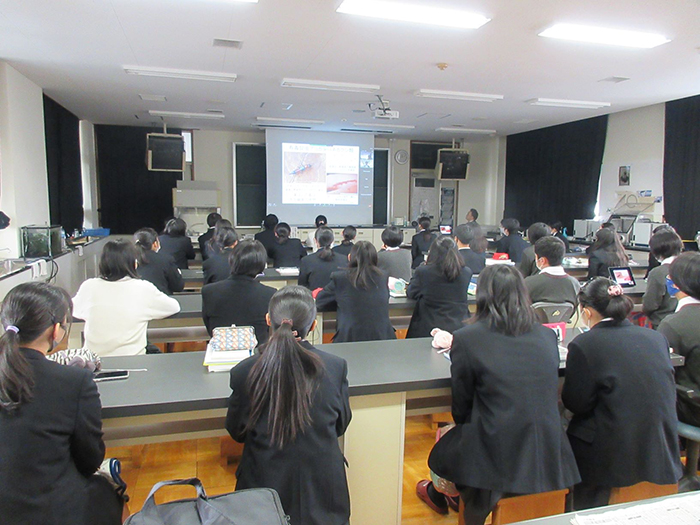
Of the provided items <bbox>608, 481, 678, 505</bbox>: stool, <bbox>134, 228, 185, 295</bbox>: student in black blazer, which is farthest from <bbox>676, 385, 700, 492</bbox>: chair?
<bbox>134, 228, 185, 295</bbox>: student in black blazer

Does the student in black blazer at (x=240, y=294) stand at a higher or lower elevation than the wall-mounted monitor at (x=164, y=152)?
lower

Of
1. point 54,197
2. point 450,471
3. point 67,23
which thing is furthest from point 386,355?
point 54,197

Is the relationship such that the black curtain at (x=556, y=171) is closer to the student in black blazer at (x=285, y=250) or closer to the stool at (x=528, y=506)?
the student in black blazer at (x=285, y=250)

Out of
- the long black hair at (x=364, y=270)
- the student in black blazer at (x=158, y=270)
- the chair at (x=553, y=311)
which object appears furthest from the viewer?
the student in black blazer at (x=158, y=270)

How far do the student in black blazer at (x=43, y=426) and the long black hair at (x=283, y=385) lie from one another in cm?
45

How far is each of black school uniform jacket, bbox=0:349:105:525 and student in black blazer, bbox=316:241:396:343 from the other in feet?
5.65

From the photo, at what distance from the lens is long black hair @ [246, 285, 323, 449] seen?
1.38 m

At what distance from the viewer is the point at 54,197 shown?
607 cm

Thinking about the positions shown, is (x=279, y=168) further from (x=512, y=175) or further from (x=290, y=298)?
(x=290, y=298)

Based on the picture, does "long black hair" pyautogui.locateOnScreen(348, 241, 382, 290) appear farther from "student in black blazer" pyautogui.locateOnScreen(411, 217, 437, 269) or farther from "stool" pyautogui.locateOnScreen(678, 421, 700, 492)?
"student in black blazer" pyautogui.locateOnScreen(411, 217, 437, 269)

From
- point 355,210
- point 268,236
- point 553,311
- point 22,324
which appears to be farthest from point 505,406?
point 355,210

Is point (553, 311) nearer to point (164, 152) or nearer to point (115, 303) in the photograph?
point (115, 303)

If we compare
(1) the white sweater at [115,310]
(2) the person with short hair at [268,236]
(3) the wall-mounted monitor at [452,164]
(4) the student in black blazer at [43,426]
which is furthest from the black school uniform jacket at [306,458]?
(3) the wall-mounted monitor at [452,164]

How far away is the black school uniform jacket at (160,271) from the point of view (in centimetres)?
350
